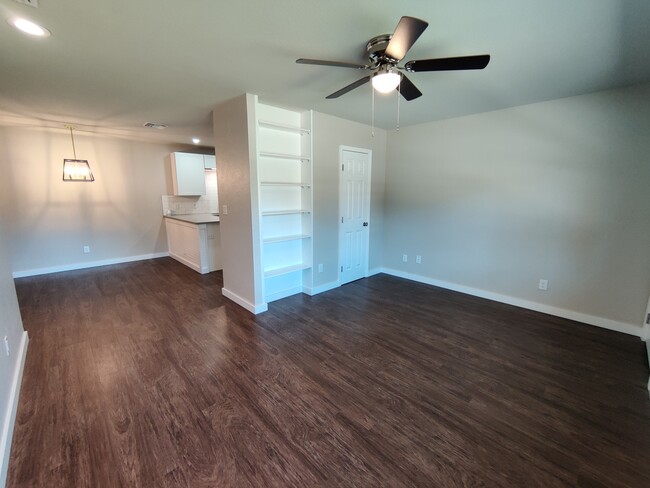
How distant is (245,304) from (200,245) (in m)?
1.98

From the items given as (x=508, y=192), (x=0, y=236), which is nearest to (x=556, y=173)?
(x=508, y=192)

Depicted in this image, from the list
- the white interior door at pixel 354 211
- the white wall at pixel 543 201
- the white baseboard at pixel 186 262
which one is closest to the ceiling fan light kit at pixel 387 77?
the white interior door at pixel 354 211

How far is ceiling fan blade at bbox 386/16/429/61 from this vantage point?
1.34 metres

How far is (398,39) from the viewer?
1.51m

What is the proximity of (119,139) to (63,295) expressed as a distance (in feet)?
10.3

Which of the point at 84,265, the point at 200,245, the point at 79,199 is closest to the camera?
the point at 200,245

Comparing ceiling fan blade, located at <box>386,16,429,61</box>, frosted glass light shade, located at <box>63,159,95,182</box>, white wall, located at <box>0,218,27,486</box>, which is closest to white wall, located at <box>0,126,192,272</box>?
frosted glass light shade, located at <box>63,159,95,182</box>

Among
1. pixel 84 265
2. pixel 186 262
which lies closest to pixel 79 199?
pixel 84 265

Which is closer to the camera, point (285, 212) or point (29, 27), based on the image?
point (29, 27)

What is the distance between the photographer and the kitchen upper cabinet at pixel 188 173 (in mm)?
5521

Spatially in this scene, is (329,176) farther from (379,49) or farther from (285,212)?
(379,49)

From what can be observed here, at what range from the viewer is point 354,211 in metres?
4.35

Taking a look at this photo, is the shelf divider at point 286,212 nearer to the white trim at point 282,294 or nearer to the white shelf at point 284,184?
the white shelf at point 284,184

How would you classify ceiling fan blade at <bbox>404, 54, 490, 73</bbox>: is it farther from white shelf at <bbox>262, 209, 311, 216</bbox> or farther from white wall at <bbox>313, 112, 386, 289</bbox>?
white shelf at <bbox>262, 209, 311, 216</bbox>
